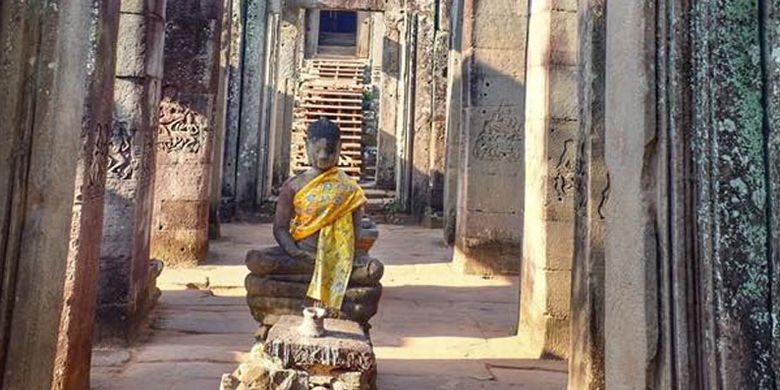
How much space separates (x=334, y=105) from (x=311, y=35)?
22.9 ft

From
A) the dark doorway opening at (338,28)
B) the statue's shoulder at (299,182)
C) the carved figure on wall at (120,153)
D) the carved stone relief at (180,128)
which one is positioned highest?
the dark doorway opening at (338,28)

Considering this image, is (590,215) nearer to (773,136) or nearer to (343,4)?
(773,136)

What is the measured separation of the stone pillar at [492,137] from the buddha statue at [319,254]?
11.1 ft

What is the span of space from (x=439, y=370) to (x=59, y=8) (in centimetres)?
323

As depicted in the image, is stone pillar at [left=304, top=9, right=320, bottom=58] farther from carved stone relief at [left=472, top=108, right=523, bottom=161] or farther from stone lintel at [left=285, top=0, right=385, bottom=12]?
carved stone relief at [left=472, top=108, right=523, bottom=161]

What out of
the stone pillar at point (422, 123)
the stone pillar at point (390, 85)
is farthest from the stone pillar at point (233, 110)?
the stone pillar at point (390, 85)

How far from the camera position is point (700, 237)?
5.02 feet

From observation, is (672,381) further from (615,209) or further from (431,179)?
(431,179)

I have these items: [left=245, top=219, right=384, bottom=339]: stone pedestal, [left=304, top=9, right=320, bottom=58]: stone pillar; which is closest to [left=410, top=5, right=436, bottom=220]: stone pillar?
[left=245, top=219, right=384, bottom=339]: stone pedestal

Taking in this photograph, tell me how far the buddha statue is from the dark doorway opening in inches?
983

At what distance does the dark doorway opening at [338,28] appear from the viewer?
28.7m

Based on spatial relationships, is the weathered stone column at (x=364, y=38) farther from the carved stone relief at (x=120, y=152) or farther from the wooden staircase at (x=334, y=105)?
the carved stone relief at (x=120, y=152)

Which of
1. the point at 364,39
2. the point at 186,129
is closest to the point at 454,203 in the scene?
the point at 186,129

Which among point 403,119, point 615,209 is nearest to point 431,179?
point 403,119
